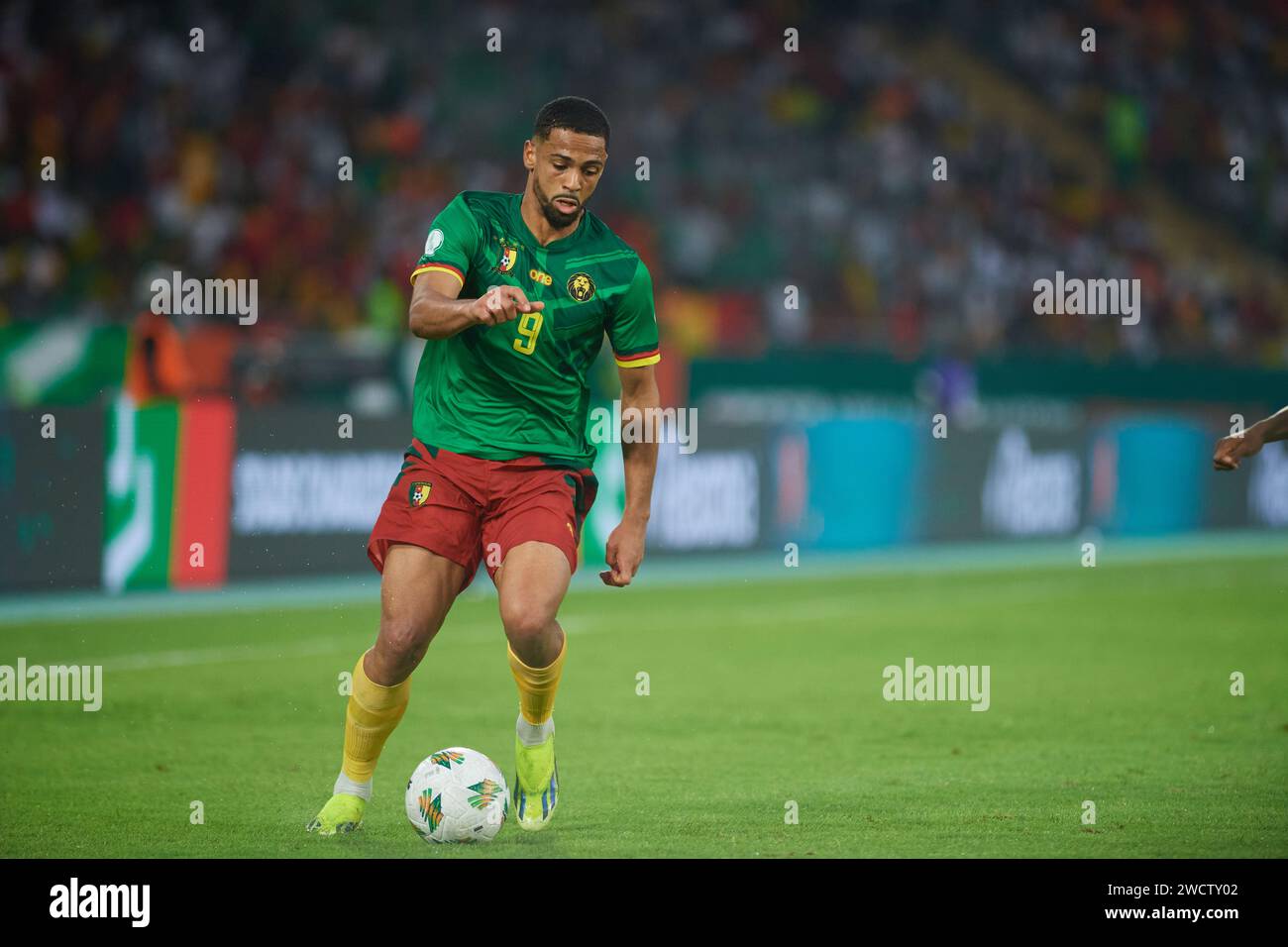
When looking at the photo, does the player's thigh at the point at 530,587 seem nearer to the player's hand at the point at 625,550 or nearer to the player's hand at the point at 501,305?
the player's hand at the point at 625,550

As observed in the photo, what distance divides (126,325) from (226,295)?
4.76 ft

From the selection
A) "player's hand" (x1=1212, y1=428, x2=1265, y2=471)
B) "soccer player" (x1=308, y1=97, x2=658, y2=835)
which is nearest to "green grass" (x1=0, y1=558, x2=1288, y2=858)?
"soccer player" (x1=308, y1=97, x2=658, y2=835)

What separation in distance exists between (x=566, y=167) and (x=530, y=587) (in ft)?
4.59

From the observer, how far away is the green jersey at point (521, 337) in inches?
253

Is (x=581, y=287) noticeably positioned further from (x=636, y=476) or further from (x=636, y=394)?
(x=636, y=476)

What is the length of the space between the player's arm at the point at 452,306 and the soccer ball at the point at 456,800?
1474 mm

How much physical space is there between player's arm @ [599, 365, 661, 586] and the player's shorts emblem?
0.31 m

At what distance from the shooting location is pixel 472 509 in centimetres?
646

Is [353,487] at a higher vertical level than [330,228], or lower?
lower

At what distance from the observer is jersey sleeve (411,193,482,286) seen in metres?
6.26

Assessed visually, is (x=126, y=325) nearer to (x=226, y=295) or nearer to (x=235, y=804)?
(x=226, y=295)

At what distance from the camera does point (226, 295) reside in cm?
1923

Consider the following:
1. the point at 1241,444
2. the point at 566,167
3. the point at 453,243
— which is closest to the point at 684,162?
the point at 1241,444
